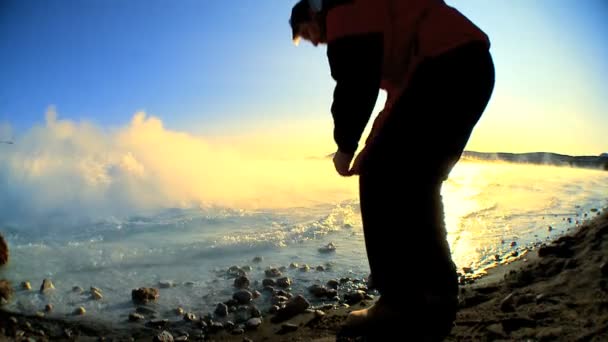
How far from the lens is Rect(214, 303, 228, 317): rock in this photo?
282 centimetres

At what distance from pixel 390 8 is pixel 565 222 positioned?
5813mm

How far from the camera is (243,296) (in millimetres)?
3053

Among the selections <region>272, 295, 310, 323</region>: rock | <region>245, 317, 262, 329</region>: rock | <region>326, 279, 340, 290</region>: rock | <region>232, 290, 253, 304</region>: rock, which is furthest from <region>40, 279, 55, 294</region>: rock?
<region>326, 279, 340, 290</region>: rock

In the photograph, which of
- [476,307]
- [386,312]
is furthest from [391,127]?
[476,307]

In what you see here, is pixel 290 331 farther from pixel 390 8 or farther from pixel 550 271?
pixel 390 8

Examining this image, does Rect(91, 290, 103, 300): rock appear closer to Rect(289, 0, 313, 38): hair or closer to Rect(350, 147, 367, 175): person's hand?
Rect(350, 147, 367, 175): person's hand

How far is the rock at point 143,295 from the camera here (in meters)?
3.08

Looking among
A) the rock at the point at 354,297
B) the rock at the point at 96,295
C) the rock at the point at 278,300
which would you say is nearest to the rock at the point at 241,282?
the rock at the point at 278,300

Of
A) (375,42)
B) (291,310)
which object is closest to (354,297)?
(291,310)

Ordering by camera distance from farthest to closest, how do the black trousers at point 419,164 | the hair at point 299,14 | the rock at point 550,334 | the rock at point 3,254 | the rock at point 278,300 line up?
1. the rock at point 3,254
2. the rock at point 278,300
3. the hair at point 299,14
4. the black trousers at point 419,164
5. the rock at point 550,334

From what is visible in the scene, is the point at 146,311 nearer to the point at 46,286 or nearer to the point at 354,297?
the point at 46,286

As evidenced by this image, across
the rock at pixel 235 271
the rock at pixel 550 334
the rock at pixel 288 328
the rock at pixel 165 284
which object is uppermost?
the rock at pixel 550 334

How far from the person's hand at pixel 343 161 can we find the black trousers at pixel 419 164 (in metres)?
0.08

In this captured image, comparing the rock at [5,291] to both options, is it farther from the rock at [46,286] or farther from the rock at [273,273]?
the rock at [273,273]
